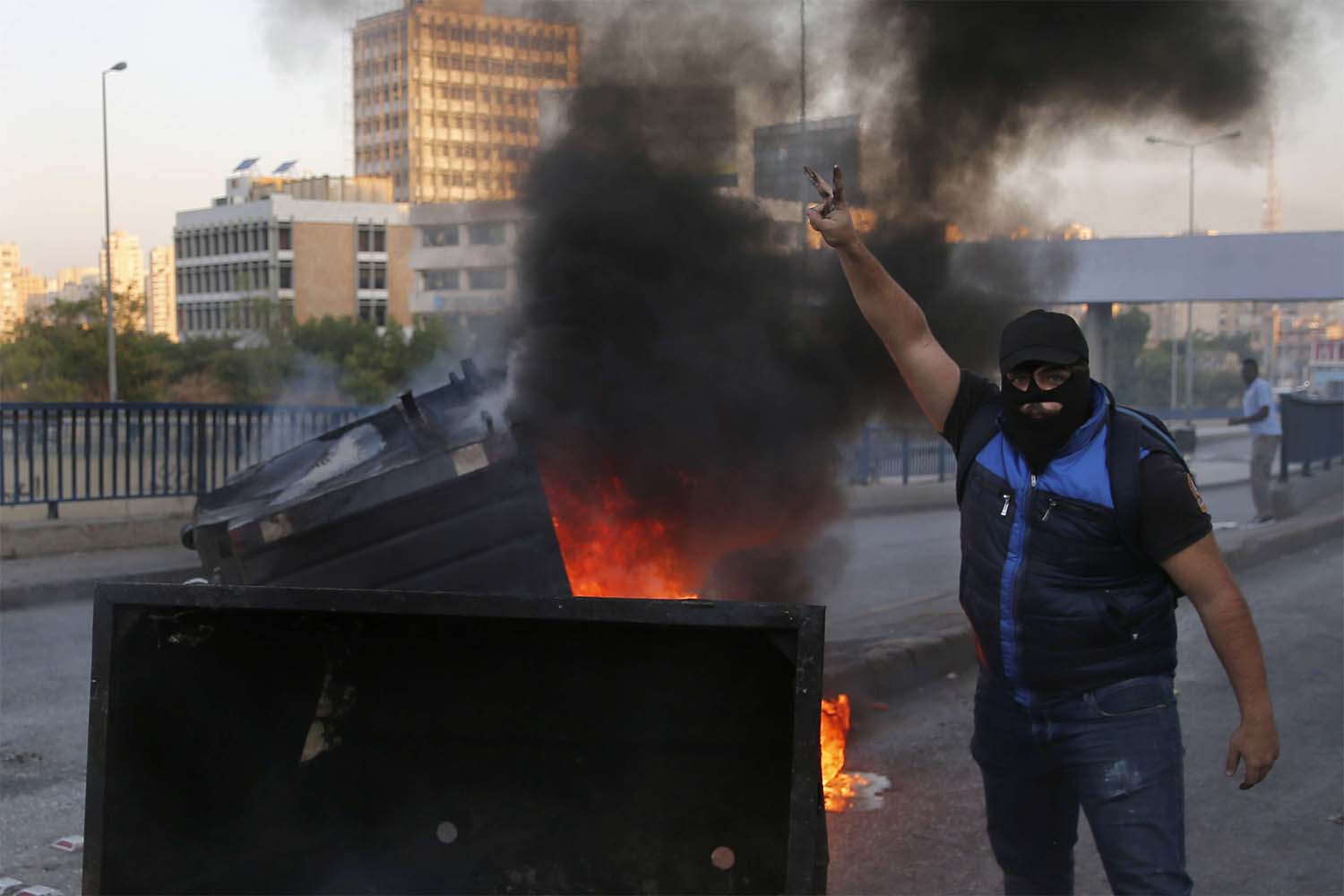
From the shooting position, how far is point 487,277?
6.97 meters

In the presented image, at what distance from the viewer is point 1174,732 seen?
8.73 ft

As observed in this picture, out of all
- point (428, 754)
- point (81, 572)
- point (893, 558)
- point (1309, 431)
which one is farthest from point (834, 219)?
point (1309, 431)

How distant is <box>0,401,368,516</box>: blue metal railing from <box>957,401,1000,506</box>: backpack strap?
8699mm

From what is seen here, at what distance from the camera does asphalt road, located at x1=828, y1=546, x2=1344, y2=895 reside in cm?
401

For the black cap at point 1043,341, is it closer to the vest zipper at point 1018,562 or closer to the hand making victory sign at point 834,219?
the vest zipper at point 1018,562

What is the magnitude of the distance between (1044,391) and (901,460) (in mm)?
15698

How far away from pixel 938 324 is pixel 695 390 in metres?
1.51

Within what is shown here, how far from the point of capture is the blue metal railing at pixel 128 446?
10422 mm

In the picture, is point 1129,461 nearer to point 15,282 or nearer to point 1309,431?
point 1309,431

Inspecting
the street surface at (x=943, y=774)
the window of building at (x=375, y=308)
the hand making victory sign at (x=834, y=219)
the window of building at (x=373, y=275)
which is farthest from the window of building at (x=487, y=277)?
the window of building at (x=375, y=308)

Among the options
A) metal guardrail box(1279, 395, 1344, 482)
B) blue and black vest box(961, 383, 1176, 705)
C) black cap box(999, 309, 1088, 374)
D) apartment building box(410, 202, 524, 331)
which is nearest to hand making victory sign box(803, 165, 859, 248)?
black cap box(999, 309, 1088, 374)

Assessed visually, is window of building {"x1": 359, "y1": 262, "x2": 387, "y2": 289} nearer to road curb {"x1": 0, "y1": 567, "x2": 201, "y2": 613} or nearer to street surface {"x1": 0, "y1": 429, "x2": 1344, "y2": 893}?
road curb {"x1": 0, "y1": 567, "x2": 201, "y2": 613}

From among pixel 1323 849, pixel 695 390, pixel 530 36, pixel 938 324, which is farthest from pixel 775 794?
pixel 530 36

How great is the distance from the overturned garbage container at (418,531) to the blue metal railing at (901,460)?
12.0 m
